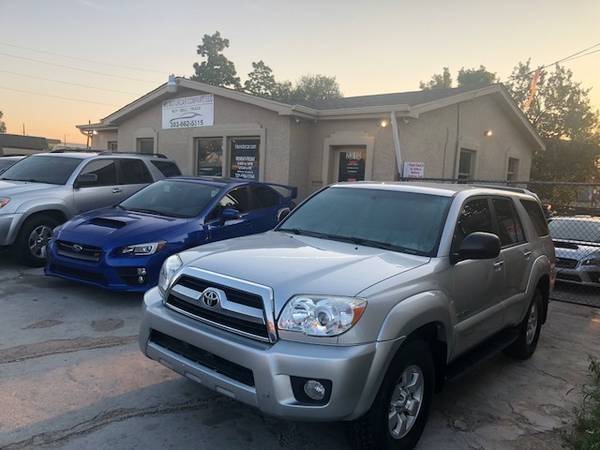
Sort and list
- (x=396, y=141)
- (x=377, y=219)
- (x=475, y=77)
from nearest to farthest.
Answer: (x=377, y=219), (x=396, y=141), (x=475, y=77)

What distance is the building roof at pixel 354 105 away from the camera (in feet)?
34.9

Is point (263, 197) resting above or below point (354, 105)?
below

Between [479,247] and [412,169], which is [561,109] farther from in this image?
[479,247]

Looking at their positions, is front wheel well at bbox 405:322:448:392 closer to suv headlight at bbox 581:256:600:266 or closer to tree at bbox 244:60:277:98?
suv headlight at bbox 581:256:600:266

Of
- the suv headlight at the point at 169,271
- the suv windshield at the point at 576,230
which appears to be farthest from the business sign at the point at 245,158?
the suv headlight at the point at 169,271

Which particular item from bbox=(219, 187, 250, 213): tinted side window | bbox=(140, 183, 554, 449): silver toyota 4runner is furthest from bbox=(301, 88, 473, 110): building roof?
bbox=(140, 183, 554, 449): silver toyota 4runner

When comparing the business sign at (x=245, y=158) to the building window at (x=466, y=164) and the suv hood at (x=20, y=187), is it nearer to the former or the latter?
the suv hood at (x=20, y=187)

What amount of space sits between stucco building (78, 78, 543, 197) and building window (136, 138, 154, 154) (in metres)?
0.02

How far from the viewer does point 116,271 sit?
5621mm

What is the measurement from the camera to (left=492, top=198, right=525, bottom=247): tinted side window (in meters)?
4.39

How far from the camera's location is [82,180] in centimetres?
820

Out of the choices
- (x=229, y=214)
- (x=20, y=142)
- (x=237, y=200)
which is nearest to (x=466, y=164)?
(x=237, y=200)

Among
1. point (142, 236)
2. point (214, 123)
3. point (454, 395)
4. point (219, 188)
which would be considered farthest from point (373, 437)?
point (214, 123)

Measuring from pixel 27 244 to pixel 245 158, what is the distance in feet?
20.3
